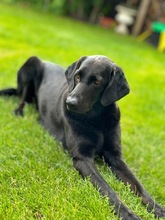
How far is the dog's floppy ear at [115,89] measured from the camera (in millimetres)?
2635

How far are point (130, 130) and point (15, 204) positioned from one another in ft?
6.33

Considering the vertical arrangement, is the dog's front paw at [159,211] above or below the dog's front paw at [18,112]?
above

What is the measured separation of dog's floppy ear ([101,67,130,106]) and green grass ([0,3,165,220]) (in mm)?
553

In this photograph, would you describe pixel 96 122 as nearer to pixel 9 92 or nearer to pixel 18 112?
pixel 18 112

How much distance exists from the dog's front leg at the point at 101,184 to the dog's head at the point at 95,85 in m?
0.38

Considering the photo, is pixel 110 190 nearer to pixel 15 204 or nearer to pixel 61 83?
pixel 15 204

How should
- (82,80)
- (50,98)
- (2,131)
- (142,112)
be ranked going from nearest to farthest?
1. (82,80)
2. (2,131)
3. (50,98)
4. (142,112)

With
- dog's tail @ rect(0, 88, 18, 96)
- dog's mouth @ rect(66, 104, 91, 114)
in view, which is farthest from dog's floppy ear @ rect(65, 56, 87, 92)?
dog's tail @ rect(0, 88, 18, 96)

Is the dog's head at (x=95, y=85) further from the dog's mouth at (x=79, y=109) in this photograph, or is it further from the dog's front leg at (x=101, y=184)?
the dog's front leg at (x=101, y=184)

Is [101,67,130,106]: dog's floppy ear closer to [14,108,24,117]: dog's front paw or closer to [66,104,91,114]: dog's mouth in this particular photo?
[66,104,91,114]: dog's mouth

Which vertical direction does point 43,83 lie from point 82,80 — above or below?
below

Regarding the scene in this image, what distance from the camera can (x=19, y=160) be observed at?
2.76m

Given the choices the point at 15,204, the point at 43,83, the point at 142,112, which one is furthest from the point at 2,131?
the point at 142,112

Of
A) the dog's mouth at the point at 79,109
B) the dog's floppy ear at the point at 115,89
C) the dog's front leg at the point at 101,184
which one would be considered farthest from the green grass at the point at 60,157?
the dog's floppy ear at the point at 115,89
